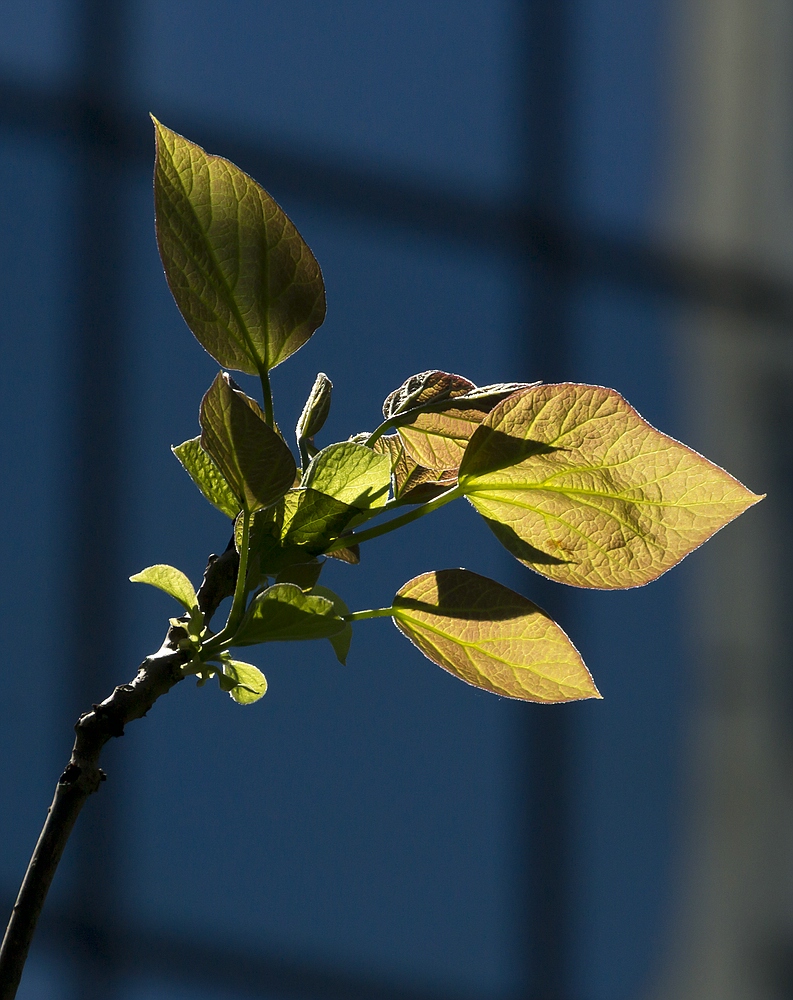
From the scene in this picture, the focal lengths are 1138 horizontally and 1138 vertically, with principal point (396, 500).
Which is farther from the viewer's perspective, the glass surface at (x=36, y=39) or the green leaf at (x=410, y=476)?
the glass surface at (x=36, y=39)

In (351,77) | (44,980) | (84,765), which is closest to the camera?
(84,765)

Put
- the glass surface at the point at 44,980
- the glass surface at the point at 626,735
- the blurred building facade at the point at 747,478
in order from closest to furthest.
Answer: the glass surface at the point at 44,980 → the glass surface at the point at 626,735 → the blurred building facade at the point at 747,478

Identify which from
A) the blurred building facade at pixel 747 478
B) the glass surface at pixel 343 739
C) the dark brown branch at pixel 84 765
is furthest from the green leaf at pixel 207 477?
the blurred building facade at pixel 747 478

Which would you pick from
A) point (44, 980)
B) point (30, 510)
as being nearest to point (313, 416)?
point (30, 510)

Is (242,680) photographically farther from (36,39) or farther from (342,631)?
(36,39)

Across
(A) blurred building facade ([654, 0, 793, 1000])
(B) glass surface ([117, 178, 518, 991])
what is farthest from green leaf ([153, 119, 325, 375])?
(A) blurred building facade ([654, 0, 793, 1000])

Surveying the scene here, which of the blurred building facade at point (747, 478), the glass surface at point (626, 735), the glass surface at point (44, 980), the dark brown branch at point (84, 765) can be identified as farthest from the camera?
the blurred building facade at point (747, 478)

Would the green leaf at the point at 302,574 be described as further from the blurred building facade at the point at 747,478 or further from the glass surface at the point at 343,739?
the blurred building facade at the point at 747,478

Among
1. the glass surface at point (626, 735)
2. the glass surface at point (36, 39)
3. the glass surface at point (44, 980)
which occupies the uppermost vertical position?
the glass surface at point (36, 39)

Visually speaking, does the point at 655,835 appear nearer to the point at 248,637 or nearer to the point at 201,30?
the point at 201,30
